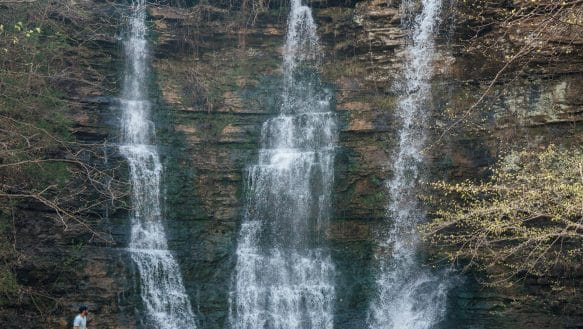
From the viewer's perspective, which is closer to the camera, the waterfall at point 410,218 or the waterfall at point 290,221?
the waterfall at point 290,221

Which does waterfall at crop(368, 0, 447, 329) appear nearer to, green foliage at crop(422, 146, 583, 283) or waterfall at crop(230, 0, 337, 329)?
green foliage at crop(422, 146, 583, 283)

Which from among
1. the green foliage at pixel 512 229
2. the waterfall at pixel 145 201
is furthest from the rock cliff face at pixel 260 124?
the green foliage at pixel 512 229

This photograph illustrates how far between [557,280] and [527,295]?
28.1 inches

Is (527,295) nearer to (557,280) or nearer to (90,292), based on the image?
(557,280)

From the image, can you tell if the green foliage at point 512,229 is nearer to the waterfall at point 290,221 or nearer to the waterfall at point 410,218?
the waterfall at point 410,218

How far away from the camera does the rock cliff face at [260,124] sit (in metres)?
12.5

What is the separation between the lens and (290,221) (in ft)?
44.3

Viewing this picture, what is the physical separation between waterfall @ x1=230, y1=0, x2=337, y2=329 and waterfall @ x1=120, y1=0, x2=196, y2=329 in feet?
4.57

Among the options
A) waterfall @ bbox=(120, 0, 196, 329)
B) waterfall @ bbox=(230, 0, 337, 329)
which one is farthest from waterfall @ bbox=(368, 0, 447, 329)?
waterfall @ bbox=(120, 0, 196, 329)

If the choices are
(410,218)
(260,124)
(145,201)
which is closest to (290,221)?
(260,124)

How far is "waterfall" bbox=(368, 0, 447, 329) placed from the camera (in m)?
13.0

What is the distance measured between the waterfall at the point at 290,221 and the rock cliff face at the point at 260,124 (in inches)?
11.9

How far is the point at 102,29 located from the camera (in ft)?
47.8

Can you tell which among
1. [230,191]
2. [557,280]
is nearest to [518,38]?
[557,280]
